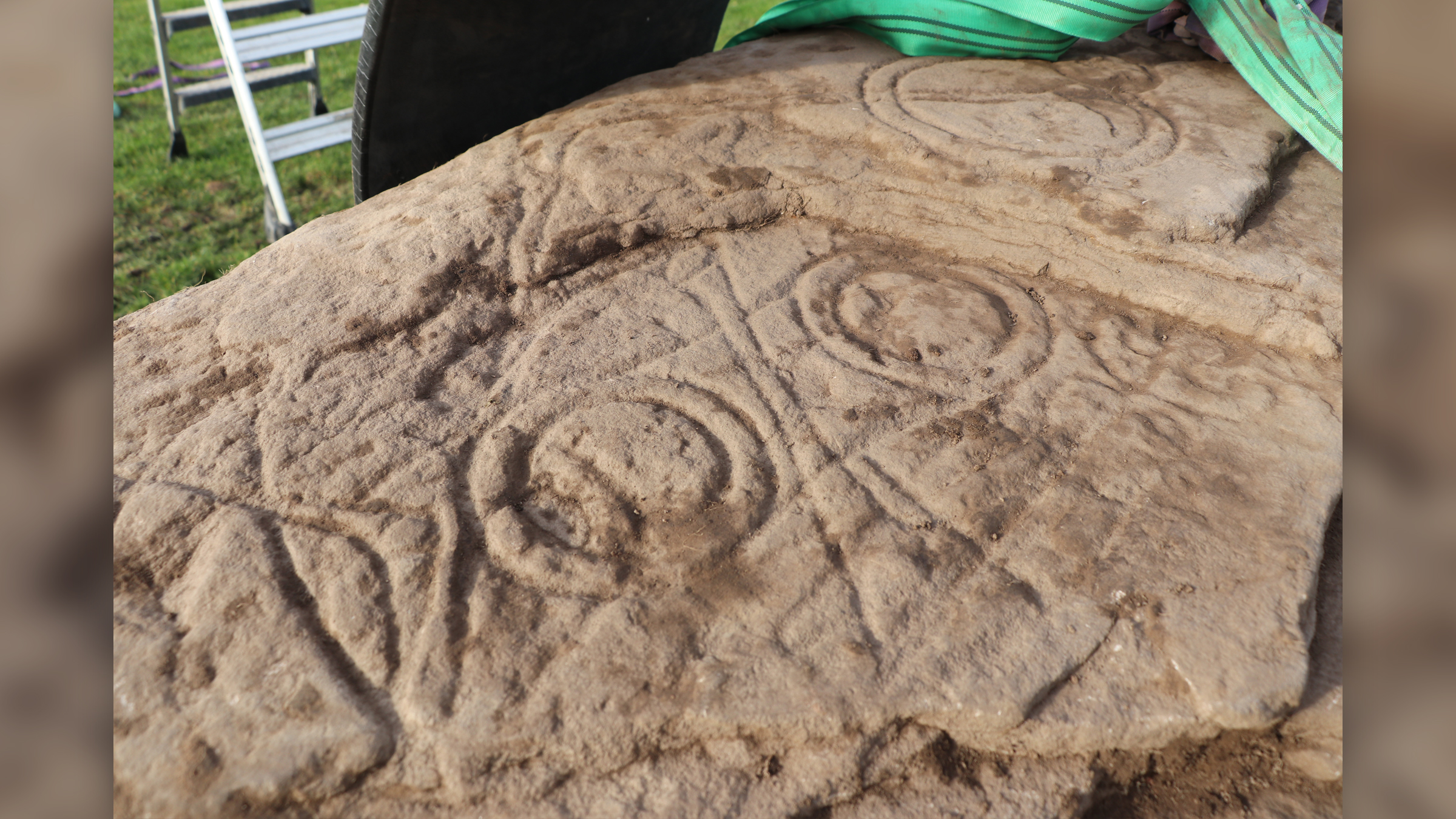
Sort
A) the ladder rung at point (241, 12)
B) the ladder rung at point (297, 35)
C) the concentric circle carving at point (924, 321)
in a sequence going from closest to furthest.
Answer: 1. the concentric circle carving at point (924, 321)
2. the ladder rung at point (297, 35)
3. the ladder rung at point (241, 12)

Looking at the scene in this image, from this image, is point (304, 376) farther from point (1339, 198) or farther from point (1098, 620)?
point (1339, 198)

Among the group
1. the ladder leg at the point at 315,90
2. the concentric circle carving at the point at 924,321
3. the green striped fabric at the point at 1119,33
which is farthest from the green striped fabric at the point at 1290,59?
the ladder leg at the point at 315,90

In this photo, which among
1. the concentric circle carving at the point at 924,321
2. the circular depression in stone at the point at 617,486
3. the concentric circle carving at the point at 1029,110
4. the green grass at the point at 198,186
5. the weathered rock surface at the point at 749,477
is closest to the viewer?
the weathered rock surface at the point at 749,477

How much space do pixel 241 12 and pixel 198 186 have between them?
831 mm

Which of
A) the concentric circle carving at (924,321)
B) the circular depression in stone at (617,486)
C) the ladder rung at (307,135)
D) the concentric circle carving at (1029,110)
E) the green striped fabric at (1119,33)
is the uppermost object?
the green striped fabric at (1119,33)

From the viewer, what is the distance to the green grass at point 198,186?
355cm

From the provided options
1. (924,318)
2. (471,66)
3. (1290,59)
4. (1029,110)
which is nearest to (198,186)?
(471,66)

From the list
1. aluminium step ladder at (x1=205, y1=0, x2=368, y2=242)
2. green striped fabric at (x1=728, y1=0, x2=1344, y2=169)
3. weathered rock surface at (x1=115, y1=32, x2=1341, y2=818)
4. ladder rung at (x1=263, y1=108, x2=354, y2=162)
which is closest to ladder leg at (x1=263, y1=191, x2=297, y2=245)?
aluminium step ladder at (x1=205, y1=0, x2=368, y2=242)

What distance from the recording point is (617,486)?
1.44m

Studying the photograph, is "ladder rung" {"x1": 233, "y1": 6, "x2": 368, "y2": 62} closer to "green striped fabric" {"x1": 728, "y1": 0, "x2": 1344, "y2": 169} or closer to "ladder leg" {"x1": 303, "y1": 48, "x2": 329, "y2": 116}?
"ladder leg" {"x1": 303, "y1": 48, "x2": 329, "y2": 116}

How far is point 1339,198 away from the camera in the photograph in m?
2.14

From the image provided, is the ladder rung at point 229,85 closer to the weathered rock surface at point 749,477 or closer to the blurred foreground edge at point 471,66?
the blurred foreground edge at point 471,66

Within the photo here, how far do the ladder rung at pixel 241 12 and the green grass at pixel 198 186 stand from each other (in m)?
0.30

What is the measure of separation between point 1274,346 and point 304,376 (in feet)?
5.59
